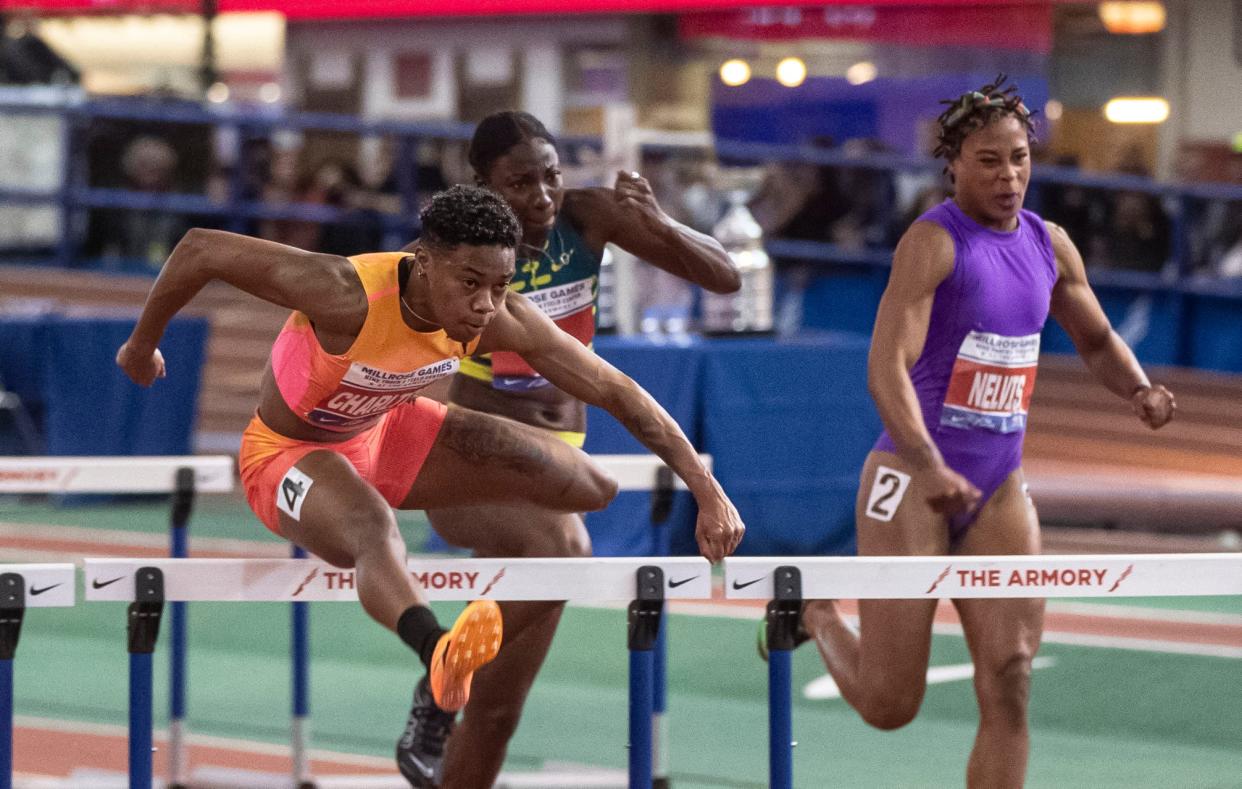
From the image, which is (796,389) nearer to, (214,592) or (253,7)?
(214,592)

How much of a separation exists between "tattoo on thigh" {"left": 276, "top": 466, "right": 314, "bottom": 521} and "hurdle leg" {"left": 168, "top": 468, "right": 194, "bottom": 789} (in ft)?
5.55

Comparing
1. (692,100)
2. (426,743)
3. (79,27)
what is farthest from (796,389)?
(79,27)

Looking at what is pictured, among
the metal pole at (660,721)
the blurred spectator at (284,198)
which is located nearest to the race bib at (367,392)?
the metal pole at (660,721)

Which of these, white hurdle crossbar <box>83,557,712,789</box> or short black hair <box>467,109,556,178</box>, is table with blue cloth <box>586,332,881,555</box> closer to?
short black hair <box>467,109,556,178</box>

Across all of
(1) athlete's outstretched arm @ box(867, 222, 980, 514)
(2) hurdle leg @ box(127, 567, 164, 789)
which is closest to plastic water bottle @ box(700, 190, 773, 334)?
(1) athlete's outstretched arm @ box(867, 222, 980, 514)

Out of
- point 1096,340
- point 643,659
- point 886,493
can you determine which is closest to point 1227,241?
point 1096,340

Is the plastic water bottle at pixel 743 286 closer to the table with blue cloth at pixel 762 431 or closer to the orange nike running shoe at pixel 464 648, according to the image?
the table with blue cloth at pixel 762 431

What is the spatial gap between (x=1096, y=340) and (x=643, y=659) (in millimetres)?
1708

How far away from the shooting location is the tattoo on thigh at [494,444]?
4.81 metres

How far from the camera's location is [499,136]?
5.04 m

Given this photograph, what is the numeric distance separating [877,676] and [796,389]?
541 centimetres

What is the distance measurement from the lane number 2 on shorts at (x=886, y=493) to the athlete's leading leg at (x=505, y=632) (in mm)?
823

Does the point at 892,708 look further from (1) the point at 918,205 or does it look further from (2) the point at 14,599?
(1) the point at 918,205

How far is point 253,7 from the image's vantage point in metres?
19.8
